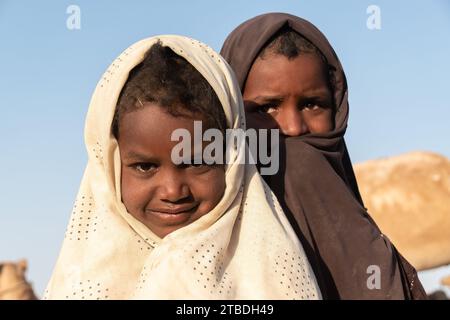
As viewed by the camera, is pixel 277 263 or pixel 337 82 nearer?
pixel 277 263

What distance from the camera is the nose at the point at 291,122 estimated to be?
346 cm

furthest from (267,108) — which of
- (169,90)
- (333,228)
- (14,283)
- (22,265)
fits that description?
(22,265)

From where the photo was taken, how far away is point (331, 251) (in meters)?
3.14

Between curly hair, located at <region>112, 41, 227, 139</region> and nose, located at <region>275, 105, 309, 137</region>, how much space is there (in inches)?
22.8

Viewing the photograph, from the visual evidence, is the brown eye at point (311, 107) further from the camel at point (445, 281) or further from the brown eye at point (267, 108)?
the camel at point (445, 281)

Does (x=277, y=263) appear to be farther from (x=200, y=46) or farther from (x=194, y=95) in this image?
(x=200, y=46)

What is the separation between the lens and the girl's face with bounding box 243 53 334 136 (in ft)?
11.5

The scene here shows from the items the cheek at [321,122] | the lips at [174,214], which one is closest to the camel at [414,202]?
the cheek at [321,122]

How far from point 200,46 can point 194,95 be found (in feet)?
0.86

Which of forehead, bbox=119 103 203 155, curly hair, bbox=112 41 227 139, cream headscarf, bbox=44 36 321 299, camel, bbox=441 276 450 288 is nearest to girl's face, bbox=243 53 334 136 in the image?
cream headscarf, bbox=44 36 321 299

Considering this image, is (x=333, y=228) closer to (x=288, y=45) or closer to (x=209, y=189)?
(x=209, y=189)

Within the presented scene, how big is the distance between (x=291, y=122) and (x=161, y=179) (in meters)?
0.86

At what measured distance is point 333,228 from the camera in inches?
125
